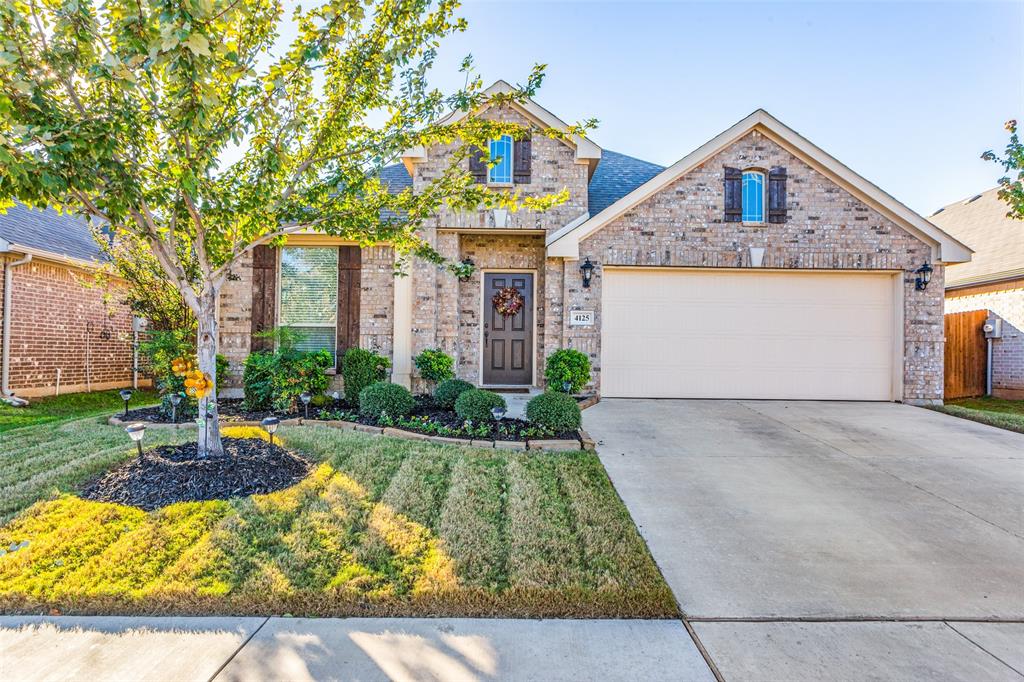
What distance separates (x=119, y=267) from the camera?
7.55 meters

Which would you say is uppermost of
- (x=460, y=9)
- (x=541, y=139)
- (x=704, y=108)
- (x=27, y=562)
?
(x=704, y=108)

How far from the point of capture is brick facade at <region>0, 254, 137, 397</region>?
8.32 m

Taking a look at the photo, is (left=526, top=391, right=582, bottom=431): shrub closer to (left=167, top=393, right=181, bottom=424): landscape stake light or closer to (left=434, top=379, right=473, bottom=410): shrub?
(left=434, top=379, right=473, bottom=410): shrub

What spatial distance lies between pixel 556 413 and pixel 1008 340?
1065 cm

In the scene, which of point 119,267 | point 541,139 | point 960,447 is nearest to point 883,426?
point 960,447

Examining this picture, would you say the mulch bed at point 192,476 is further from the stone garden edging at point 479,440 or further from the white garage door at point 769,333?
the white garage door at point 769,333

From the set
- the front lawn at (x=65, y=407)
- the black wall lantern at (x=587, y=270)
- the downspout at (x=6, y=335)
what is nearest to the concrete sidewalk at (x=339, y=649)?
the front lawn at (x=65, y=407)

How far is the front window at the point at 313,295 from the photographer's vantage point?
8562mm

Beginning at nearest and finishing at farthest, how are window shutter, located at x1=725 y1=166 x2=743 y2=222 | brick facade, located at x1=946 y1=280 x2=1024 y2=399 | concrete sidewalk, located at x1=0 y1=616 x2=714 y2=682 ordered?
concrete sidewalk, located at x1=0 y1=616 x2=714 y2=682 < window shutter, located at x1=725 y1=166 x2=743 y2=222 < brick facade, located at x1=946 y1=280 x2=1024 y2=399

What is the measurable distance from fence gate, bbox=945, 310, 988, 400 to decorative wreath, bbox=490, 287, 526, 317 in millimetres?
9000

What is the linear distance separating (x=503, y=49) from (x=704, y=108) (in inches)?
180

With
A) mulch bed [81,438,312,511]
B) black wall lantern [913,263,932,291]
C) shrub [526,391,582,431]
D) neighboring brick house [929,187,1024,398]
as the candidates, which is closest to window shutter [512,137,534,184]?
shrub [526,391,582,431]

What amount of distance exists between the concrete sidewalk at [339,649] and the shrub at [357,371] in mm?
5150

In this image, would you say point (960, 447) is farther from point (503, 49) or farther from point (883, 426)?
point (503, 49)
